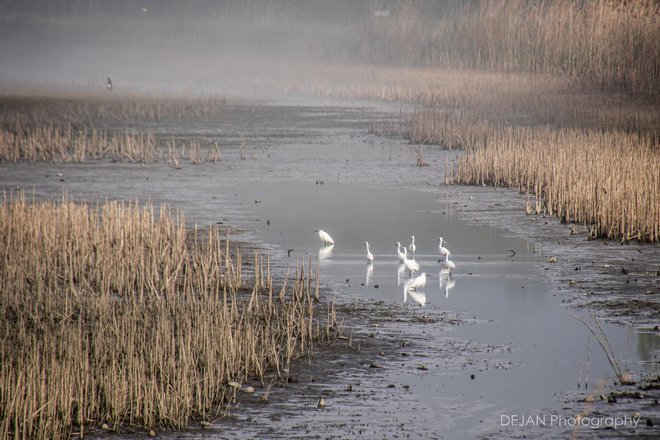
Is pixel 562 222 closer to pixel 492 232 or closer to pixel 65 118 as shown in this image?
pixel 492 232

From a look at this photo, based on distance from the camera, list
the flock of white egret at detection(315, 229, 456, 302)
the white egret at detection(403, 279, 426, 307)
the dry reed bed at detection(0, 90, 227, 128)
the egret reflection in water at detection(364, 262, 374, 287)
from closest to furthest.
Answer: the white egret at detection(403, 279, 426, 307) < the flock of white egret at detection(315, 229, 456, 302) < the egret reflection in water at detection(364, 262, 374, 287) < the dry reed bed at detection(0, 90, 227, 128)

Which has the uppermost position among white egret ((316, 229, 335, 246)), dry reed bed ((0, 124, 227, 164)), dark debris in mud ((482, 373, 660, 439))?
dry reed bed ((0, 124, 227, 164))

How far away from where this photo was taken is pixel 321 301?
1166 cm

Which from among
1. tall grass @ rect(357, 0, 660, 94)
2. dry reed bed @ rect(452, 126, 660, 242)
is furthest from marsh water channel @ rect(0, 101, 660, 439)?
tall grass @ rect(357, 0, 660, 94)

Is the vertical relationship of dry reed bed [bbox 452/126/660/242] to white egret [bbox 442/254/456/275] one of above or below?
above

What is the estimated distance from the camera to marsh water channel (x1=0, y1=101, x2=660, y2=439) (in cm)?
804

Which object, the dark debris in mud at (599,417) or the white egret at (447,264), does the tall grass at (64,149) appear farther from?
the dark debris in mud at (599,417)

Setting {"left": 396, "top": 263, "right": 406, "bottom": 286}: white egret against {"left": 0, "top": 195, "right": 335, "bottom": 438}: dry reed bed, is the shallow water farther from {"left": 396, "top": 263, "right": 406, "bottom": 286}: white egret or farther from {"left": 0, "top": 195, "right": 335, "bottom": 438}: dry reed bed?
{"left": 0, "top": 195, "right": 335, "bottom": 438}: dry reed bed

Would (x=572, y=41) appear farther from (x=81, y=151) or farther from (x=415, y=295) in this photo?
(x=415, y=295)

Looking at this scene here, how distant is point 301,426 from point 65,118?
30029mm

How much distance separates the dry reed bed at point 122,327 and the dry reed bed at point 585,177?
210 inches

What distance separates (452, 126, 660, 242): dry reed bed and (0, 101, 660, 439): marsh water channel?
127cm

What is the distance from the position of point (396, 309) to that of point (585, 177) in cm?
709

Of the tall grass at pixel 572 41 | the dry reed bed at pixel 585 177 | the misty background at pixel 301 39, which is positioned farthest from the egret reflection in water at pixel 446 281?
the tall grass at pixel 572 41
